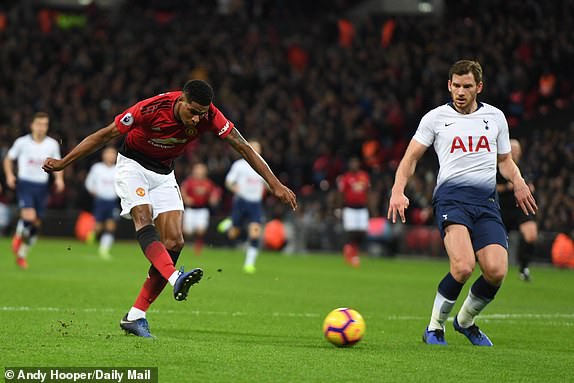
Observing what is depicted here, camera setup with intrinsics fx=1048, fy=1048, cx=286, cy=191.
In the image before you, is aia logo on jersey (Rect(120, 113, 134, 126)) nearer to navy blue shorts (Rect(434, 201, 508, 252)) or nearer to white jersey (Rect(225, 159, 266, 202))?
navy blue shorts (Rect(434, 201, 508, 252))

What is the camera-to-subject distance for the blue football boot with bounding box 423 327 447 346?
928cm

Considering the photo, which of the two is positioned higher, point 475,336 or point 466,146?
point 466,146

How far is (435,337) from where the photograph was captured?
9336 millimetres

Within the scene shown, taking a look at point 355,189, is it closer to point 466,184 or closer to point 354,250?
point 354,250

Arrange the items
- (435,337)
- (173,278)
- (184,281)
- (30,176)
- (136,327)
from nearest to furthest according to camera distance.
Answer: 1. (184,281)
2. (173,278)
3. (136,327)
4. (435,337)
5. (30,176)

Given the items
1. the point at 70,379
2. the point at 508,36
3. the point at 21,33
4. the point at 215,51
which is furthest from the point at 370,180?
the point at 70,379

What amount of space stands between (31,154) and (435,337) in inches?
432

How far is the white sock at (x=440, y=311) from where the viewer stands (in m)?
9.26

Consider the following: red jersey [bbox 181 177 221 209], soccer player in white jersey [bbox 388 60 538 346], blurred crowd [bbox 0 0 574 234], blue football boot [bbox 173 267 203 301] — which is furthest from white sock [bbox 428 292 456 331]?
red jersey [bbox 181 177 221 209]

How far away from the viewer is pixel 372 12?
3775cm

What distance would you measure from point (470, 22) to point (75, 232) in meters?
13.9

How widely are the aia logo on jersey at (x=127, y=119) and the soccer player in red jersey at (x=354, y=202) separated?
15.9m

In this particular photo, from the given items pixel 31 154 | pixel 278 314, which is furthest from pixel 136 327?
pixel 31 154

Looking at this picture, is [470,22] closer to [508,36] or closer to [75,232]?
[508,36]
